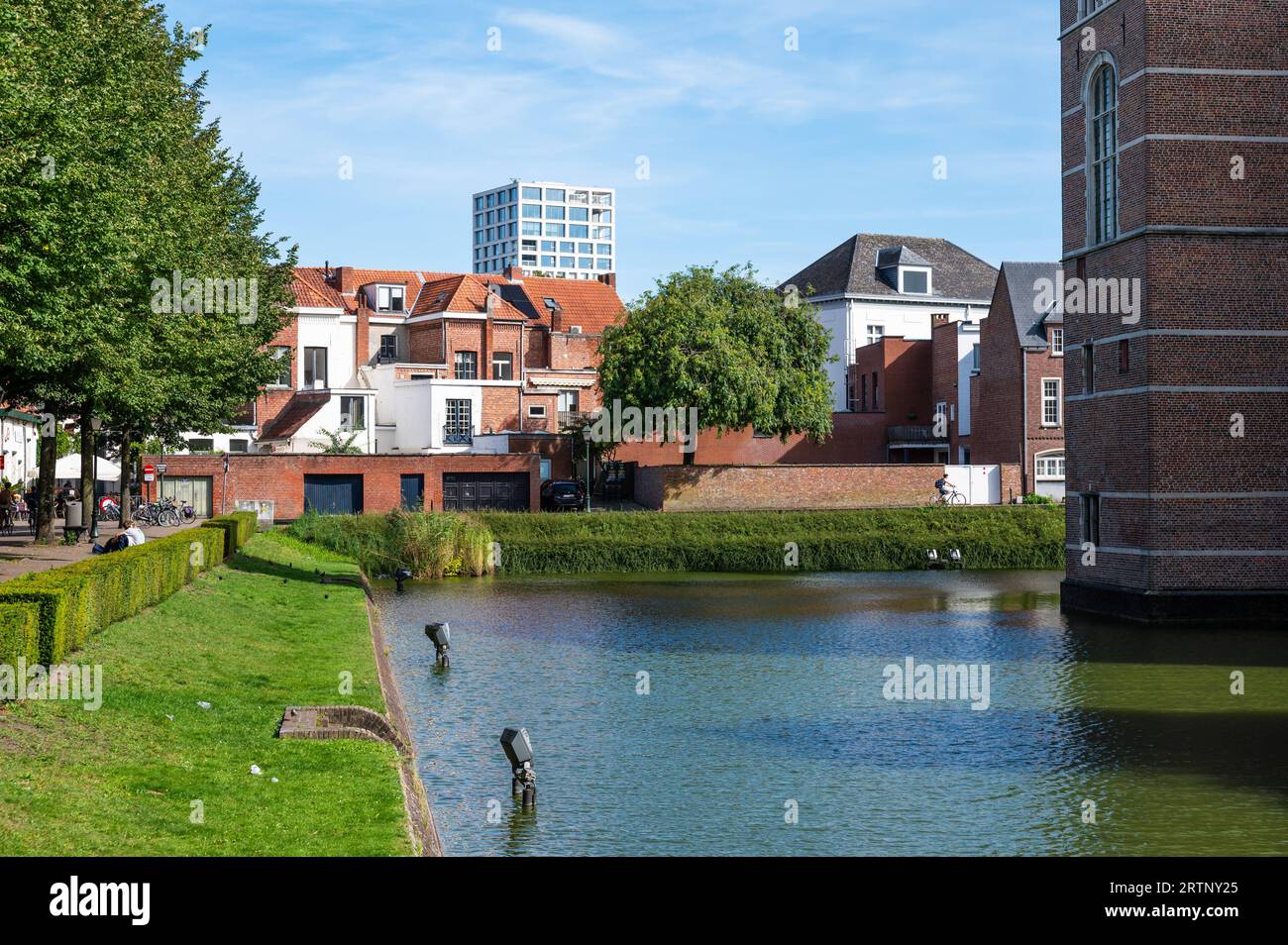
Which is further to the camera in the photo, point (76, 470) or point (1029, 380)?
point (76, 470)

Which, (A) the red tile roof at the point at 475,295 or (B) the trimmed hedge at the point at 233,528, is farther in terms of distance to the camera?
(A) the red tile roof at the point at 475,295

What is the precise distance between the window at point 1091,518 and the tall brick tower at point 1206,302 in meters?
2.11

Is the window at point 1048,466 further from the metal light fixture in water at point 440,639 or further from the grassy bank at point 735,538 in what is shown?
the metal light fixture in water at point 440,639

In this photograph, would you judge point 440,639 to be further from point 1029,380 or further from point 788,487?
point 1029,380

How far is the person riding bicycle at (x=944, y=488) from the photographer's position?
5994cm

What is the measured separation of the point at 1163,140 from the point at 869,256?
53778mm

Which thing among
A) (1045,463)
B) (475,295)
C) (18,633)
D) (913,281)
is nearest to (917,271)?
(913,281)

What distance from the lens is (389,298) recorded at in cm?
7725

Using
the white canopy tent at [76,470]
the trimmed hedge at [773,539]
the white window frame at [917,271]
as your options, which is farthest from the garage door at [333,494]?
the white window frame at [917,271]

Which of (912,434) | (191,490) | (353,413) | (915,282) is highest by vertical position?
(915,282)

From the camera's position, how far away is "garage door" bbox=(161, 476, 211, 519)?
180 feet

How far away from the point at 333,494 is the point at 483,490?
658 centimetres
